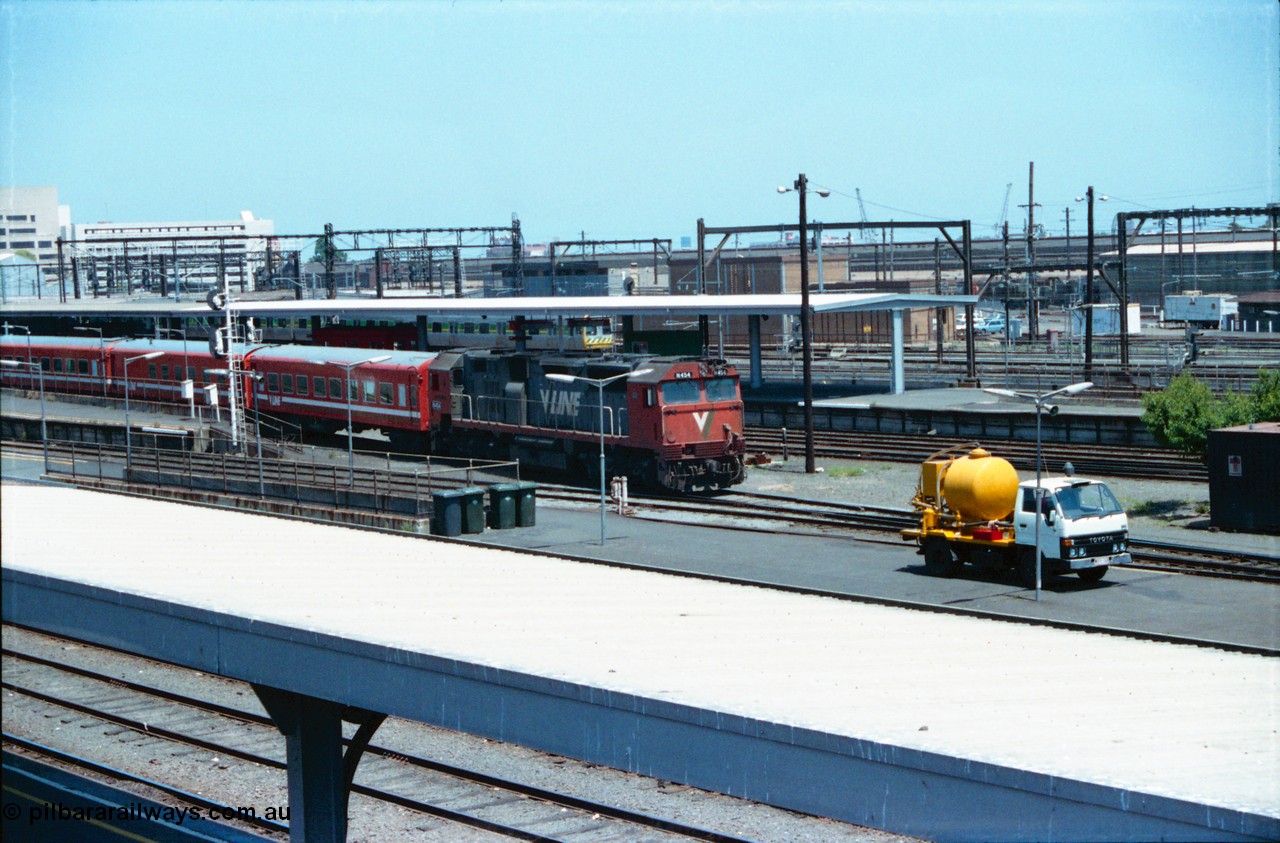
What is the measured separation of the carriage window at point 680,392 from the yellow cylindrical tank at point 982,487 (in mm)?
11058

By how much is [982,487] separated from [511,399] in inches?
724

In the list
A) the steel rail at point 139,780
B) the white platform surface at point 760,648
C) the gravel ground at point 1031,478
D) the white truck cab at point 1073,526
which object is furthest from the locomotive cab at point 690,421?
the steel rail at point 139,780

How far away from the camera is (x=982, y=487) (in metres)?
24.6

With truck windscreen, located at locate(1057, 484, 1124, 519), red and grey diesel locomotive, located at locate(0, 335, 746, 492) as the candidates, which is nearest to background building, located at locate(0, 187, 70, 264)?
red and grey diesel locomotive, located at locate(0, 335, 746, 492)

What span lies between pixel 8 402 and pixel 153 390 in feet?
19.8

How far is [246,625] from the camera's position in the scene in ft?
41.1

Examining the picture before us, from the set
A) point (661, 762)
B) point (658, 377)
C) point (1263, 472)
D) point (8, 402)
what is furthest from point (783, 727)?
point (8, 402)

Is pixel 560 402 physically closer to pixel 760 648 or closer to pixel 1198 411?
pixel 1198 411

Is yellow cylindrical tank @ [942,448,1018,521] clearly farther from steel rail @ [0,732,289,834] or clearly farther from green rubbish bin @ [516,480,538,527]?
steel rail @ [0,732,289,834]

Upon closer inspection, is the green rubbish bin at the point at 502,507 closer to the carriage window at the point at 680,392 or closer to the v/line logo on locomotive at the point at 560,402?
the carriage window at the point at 680,392

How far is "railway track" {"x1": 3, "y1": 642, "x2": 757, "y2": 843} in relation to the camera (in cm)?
1530

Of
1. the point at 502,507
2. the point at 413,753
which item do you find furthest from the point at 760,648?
the point at 502,507

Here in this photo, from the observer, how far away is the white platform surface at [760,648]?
30.1 feet

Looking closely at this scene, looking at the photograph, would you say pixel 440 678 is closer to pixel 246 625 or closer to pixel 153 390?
pixel 246 625
